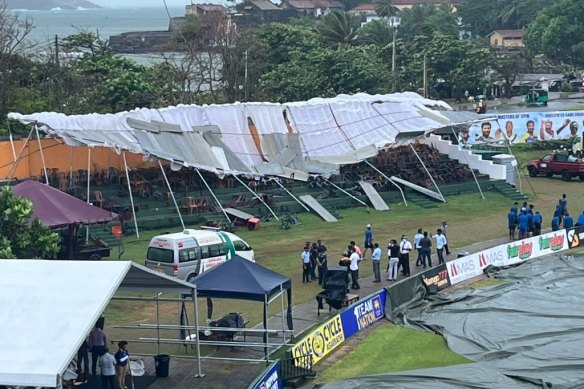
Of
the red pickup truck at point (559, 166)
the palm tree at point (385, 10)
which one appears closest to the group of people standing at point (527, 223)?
the red pickup truck at point (559, 166)

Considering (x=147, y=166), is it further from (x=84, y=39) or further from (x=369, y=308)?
(x=84, y=39)

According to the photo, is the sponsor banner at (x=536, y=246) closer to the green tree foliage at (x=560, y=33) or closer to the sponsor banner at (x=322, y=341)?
the sponsor banner at (x=322, y=341)

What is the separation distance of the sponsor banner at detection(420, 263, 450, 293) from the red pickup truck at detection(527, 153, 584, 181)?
22.1 meters

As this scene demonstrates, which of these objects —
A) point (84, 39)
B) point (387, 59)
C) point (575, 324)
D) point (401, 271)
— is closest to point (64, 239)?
point (401, 271)

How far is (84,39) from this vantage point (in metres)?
72.7

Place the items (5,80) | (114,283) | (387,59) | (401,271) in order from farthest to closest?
(387,59) < (5,80) < (401,271) < (114,283)

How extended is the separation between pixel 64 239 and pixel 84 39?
43.3 m

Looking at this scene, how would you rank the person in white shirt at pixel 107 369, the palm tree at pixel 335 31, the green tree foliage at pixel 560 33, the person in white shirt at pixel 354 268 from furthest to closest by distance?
the green tree foliage at pixel 560 33, the palm tree at pixel 335 31, the person in white shirt at pixel 354 268, the person in white shirt at pixel 107 369

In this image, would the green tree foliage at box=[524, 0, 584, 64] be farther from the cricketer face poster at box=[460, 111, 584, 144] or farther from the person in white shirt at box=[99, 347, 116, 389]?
the person in white shirt at box=[99, 347, 116, 389]

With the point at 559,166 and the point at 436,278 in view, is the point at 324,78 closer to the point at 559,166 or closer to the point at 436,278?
the point at 559,166

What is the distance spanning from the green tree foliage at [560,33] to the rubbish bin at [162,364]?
305ft

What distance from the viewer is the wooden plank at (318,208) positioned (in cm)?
4031

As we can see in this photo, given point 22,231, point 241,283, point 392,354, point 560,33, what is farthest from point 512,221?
point 560,33

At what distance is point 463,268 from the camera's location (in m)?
30.7
